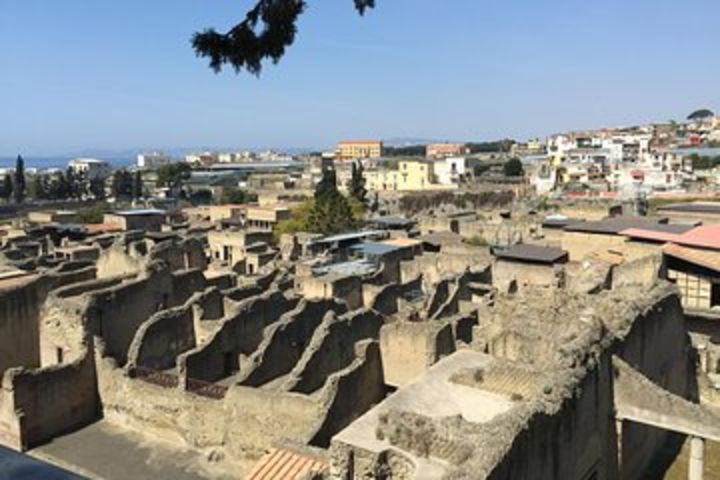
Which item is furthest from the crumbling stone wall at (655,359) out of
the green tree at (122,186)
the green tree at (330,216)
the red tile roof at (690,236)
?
the green tree at (122,186)

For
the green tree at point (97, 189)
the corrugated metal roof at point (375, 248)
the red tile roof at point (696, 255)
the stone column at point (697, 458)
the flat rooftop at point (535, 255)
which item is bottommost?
the stone column at point (697, 458)

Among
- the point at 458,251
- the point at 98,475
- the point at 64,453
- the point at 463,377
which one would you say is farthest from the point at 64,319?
the point at 458,251

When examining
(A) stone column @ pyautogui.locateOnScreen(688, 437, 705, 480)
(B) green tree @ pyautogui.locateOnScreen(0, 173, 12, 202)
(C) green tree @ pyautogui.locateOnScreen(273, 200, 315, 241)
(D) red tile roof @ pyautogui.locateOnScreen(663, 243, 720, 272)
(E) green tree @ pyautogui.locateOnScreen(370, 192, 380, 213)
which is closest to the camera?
(A) stone column @ pyautogui.locateOnScreen(688, 437, 705, 480)

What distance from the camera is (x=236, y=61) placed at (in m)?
11.1

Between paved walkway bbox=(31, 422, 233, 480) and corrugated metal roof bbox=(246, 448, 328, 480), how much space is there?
3031mm

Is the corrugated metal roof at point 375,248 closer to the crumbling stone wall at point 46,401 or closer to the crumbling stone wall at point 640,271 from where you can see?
the crumbling stone wall at point 640,271

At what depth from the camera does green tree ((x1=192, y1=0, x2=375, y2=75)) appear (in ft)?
35.7

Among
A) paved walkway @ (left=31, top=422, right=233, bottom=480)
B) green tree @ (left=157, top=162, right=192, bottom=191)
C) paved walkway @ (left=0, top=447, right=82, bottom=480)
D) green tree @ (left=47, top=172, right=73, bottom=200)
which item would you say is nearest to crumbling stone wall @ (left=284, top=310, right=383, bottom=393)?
paved walkway @ (left=31, top=422, right=233, bottom=480)

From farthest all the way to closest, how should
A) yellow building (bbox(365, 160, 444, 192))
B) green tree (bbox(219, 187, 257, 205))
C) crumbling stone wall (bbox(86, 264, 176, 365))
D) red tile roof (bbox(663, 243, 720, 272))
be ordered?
yellow building (bbox(365, 160, 444, 192))
green tree (bbox(219, 187, 257, 205))
red tile roof (bbox(663, 243, 720, 272))
crumbling stone wall (bbox(86, 264, 176, 365))

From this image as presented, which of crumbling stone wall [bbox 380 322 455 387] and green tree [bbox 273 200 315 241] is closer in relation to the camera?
crumbling stone wall [bbox 380 322 455 387]

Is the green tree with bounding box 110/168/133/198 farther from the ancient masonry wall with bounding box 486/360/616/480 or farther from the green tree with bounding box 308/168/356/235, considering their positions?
the ancient masonry wall with bounding box 486/360/616/480

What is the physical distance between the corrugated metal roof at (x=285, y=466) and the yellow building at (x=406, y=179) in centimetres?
10692

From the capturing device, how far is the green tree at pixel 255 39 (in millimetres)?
10875

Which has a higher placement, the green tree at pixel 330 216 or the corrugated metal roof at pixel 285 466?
the green tree at pixel 330 216
